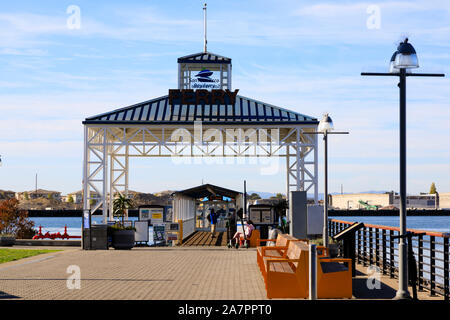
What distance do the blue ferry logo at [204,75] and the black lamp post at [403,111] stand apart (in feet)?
102

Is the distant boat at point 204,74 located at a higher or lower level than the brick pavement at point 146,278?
higher

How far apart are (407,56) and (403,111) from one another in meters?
1.11

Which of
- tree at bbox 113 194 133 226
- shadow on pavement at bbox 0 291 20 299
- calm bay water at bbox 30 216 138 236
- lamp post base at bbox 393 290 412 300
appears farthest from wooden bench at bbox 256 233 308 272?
calm bay water at bbox 30 216 138 236

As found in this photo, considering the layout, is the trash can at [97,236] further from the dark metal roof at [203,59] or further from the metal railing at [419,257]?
the dark metal roof at [203,59]

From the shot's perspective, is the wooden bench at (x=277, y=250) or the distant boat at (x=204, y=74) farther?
the distant boat at (x=204, y=74)

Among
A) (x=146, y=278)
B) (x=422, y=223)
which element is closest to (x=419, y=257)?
(x=146, y=278)

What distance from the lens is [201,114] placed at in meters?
40.4

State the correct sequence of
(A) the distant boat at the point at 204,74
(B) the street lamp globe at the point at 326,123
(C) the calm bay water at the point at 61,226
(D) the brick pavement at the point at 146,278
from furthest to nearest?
(C) the calm bay water at the point at 61,226 < (A) the distant boat at the point at 204,74 < (B) the street lamp globe at the point at 326,123 < (D) the brick pavement at the point at 146,278

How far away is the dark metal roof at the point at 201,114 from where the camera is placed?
38.8m

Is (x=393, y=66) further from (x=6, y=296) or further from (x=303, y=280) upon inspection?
(x=6, y=296)

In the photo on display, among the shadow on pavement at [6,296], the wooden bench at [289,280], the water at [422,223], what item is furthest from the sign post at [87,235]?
the water at [422,223]

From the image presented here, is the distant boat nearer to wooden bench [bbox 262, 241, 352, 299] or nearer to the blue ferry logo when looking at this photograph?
the blue ferry logo
